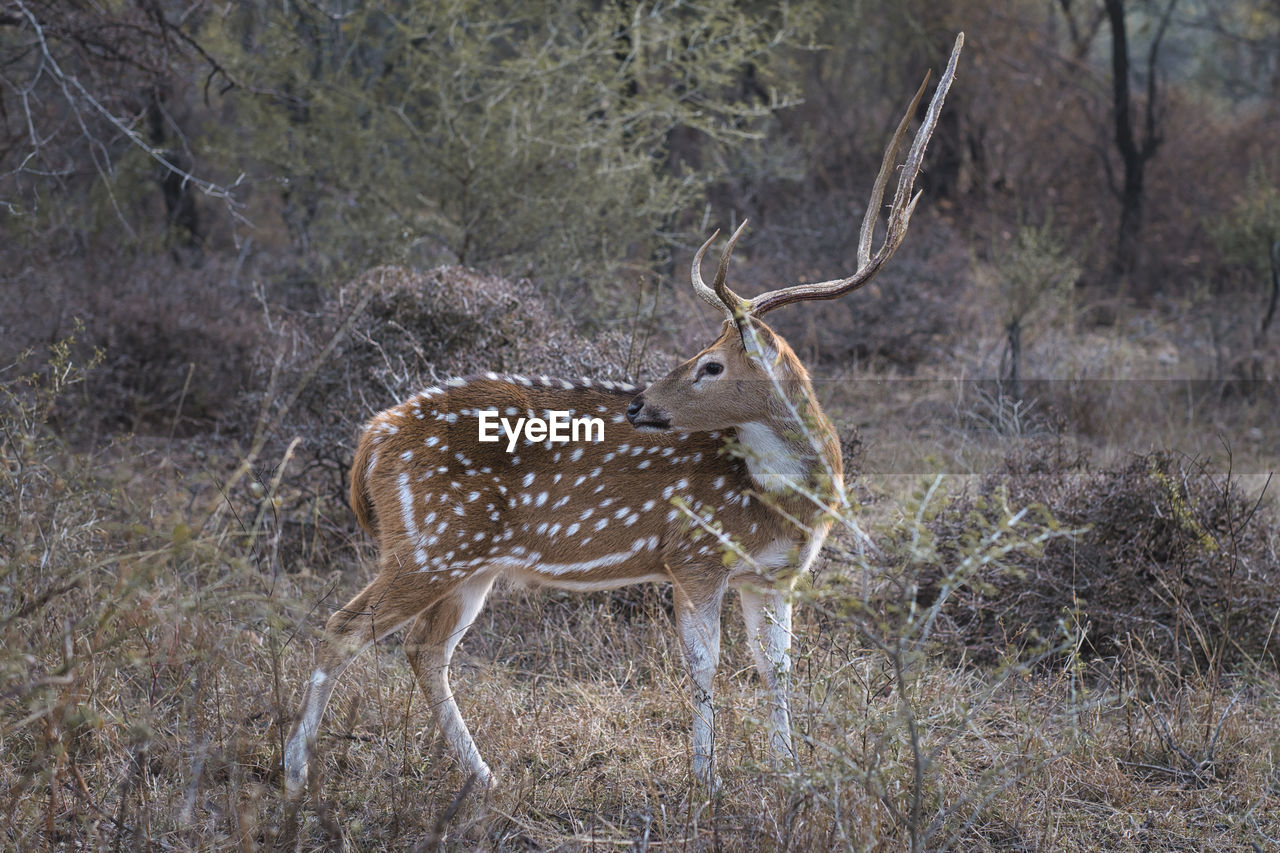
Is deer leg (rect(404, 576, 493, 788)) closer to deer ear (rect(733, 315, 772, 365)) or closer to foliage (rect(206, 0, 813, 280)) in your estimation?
deer ear (rect(733, 315, 772, 365))

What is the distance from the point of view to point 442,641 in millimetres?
4344

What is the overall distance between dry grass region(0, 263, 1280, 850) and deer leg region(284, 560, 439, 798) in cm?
12

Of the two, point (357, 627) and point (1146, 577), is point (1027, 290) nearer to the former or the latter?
point (1146, 577)

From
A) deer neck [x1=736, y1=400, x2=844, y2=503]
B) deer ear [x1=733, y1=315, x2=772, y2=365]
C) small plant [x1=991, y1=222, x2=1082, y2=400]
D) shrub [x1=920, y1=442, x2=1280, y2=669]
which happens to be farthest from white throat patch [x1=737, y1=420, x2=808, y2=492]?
small plant [x1=991, y1=222, x2=1082, y2=400]

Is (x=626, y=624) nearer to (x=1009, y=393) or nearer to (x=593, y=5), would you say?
(x=1009, y=393)

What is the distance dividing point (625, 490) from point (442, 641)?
945mm

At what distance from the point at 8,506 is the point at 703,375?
2.95 metres

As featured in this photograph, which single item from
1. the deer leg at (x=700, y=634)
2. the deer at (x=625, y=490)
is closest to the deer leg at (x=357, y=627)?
the deer at (x=625, y=490)

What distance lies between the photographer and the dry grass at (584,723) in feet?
9.96

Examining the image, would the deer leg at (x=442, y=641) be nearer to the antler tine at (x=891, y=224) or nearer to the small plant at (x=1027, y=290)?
the antler tine at (x=891, y=224)

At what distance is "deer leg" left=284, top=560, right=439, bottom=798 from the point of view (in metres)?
3.85

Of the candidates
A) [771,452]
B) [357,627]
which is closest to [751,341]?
[771,452]

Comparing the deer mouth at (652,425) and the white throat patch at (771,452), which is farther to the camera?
the white throat patch at (771,452)

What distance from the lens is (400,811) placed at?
353 centimetres
